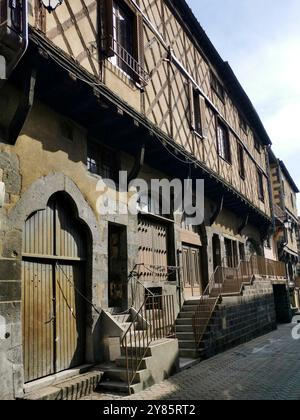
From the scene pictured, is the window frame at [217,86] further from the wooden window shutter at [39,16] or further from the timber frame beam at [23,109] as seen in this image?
the timber frame beam at [23,109]

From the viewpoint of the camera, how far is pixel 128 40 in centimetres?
880

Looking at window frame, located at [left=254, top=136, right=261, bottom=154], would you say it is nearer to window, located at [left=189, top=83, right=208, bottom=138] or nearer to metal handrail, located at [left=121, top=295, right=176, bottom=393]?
window, located at [left=189, top=83, right=208, bottom=138]

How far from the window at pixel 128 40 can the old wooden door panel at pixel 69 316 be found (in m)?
4.35

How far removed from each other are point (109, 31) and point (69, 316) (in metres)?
5.38

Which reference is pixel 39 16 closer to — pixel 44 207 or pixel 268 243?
pixel 44 207

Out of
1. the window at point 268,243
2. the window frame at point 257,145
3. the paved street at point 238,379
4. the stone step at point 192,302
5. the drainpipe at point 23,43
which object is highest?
the window frame at point 257,145

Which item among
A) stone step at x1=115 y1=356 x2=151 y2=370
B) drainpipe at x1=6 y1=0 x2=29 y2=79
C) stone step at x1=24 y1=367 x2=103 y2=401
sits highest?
drainpipe at x1=6 y1=0 x2=29 y2=79

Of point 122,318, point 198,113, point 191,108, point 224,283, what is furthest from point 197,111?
point 122,318

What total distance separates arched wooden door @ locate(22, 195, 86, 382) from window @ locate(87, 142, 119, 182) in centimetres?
125

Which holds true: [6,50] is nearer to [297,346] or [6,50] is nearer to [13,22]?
[13,22]

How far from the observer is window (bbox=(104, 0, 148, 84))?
827cm

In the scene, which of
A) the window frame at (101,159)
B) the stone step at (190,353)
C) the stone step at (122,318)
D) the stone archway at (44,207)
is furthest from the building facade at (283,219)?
the stone archway at (44,207)

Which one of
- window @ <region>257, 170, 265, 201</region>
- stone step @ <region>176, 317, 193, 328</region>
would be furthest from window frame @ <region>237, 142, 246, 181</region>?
stone step @ <region>176, 317, 193, 328</region>

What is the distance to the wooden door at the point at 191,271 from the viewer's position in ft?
36.6
